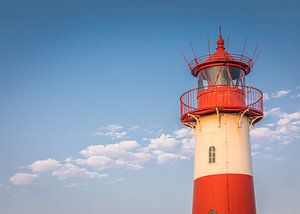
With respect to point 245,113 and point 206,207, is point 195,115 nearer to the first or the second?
point 245,113

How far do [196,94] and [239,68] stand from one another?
2599 mm

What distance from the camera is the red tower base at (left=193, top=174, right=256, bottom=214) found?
2678 cm

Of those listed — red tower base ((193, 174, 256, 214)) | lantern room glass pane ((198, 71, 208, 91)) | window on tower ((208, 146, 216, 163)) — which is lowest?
red tower base ((193, 174, 256, 214))

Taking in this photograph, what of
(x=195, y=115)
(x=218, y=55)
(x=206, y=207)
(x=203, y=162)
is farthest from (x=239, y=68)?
(x=206, y=207)

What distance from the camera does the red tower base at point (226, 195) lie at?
26781 millimetres

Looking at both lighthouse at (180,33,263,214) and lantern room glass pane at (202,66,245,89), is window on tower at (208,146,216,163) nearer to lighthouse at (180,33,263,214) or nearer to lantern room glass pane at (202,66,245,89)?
lighthouse at (180,33,263,214)

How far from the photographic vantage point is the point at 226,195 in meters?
26.9

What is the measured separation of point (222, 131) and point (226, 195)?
3182 mm

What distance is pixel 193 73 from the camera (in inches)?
1169

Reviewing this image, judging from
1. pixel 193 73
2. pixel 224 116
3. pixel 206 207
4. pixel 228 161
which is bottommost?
pixel 206 207

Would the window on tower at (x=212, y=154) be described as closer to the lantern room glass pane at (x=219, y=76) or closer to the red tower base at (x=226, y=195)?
the red tower base at (x=226, y=195)

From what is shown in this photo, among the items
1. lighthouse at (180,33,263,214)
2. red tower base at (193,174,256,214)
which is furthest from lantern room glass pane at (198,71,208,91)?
red tower base at (193,174,256,214)

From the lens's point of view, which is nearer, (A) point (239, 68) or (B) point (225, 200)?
(B) point (225, 200)

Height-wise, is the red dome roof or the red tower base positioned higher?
the red dome roof
